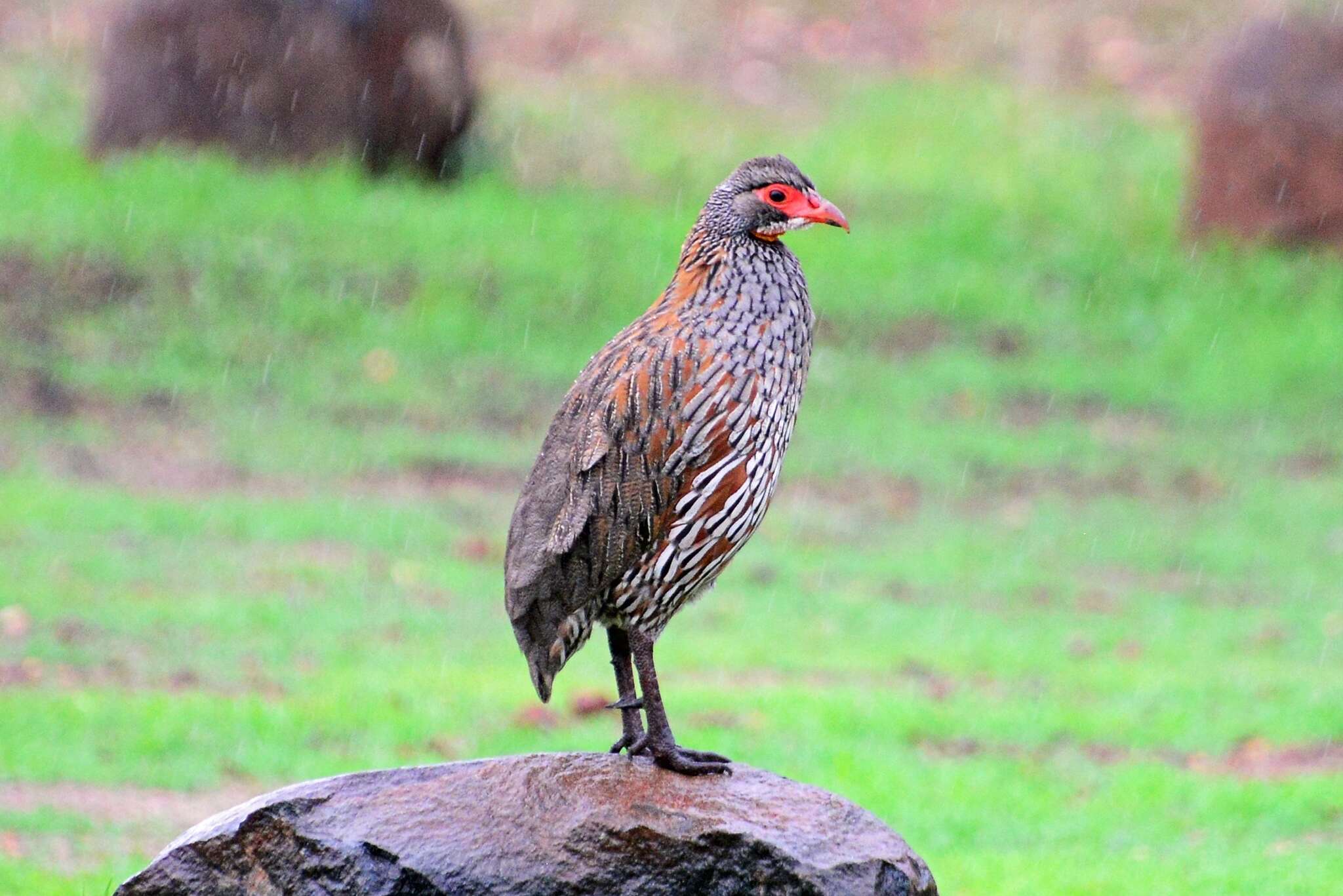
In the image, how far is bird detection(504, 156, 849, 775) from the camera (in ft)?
18.9

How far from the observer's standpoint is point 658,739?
19.5 feet

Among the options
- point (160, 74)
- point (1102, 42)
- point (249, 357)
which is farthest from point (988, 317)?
point (1102, 42)

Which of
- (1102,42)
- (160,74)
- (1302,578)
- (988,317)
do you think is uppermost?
(1102,42)

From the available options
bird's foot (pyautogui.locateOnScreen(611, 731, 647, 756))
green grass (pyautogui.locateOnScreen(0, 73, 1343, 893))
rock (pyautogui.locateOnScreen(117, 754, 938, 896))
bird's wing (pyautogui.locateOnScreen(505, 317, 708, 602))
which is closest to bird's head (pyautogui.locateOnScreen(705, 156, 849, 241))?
bird's wing (pyautogui.locateOnScreen(505, 317, 708, 602))

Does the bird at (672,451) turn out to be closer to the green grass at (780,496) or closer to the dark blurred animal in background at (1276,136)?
the green grass at (780,496)

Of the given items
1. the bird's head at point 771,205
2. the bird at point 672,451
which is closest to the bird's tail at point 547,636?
the bird at point 672,451

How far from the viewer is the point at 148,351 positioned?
16.3 m

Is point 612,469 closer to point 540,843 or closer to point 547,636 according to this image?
point 547,636

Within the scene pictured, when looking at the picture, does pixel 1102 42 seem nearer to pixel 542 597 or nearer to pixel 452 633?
pixel 452 633

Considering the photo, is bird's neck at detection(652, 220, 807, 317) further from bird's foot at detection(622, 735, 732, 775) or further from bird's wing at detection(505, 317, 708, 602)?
bird's foot at detection(622, 735, 732, 775)

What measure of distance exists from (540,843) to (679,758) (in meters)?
0.53

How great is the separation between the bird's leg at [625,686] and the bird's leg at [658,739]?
37 millimetres

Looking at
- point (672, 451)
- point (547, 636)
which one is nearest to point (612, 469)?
point (672, 451)

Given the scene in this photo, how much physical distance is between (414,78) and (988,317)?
5.84 m
